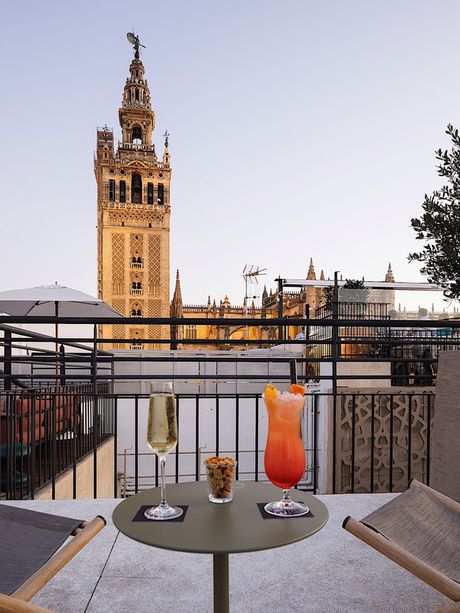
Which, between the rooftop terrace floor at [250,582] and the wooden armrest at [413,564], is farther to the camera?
the rooftop terrace floor at [250,582]

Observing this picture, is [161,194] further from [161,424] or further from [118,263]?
[161,424]

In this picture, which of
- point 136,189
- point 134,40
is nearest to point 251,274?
point 136,189

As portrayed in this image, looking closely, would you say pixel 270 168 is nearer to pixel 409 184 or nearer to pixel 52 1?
pixel 409 184

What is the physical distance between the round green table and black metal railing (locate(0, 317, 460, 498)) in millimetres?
1000

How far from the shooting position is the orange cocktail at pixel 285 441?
1105 millimetres

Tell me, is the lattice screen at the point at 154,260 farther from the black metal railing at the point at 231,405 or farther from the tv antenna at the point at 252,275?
the black metal railing at the point at 231,405

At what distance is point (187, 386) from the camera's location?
41.5 feet

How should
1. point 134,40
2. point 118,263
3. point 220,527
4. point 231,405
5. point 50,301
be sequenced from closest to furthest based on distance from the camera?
point 220,527 < point 50,301 < point 231,405 < point 118,263 < point 134,40

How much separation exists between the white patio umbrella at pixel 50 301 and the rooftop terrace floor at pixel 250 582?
387 cm

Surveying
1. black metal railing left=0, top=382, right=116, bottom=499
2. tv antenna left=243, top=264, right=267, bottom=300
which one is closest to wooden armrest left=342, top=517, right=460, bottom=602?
black metal railing left=0, top=382, right=116, bottom=499

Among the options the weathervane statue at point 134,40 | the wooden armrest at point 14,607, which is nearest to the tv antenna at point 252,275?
the wooden armrest at point 14,607

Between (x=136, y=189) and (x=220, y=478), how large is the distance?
51398 mm

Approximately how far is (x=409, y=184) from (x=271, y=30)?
966 cm

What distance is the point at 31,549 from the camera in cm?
126
